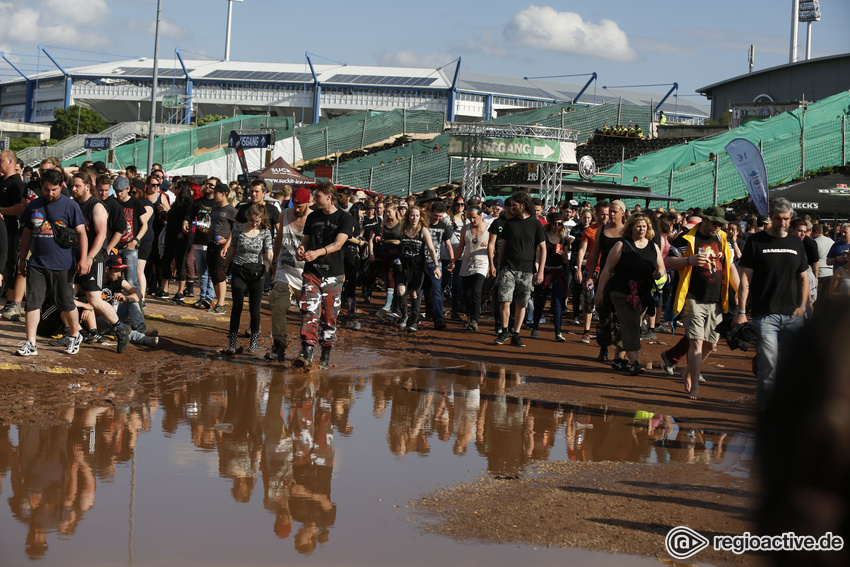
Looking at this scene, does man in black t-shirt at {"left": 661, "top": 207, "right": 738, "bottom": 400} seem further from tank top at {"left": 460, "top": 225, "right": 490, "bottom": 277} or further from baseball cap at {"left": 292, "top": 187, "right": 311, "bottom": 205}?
tank top at {"left": 460, "top": 225, "right": 490, "bottom": 277}

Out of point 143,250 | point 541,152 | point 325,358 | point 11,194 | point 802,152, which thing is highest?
point 802,152

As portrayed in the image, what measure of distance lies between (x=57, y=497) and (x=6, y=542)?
0.69 meters

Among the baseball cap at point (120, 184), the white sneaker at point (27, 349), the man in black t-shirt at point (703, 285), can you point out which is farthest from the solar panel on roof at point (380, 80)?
the white sneaker at point (27, 349)

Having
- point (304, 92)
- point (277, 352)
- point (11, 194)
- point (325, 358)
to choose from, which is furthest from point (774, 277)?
point (304, 92)

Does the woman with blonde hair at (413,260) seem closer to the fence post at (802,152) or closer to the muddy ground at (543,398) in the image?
the muddy ground at (543,398)

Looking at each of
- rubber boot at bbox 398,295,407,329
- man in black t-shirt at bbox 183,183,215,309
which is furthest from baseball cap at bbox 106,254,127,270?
rubber boot at bbox 398,295,407,329

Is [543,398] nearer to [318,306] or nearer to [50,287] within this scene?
[318,306]

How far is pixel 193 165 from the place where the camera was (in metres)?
42.1

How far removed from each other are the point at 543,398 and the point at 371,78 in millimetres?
82094

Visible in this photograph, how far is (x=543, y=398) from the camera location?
8.41 meters

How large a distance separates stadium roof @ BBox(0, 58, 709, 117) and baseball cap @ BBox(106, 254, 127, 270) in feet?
251

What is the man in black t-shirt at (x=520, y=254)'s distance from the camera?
37.0 ft

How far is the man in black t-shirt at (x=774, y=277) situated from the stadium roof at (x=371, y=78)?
77895mm

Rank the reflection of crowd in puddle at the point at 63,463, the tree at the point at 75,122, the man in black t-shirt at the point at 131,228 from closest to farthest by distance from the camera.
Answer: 1. the reflection of crowd in puddle at the point at 63,463
2. the man in black t-shirt at the point at 131,228
3. the tree at the point at 75,122
